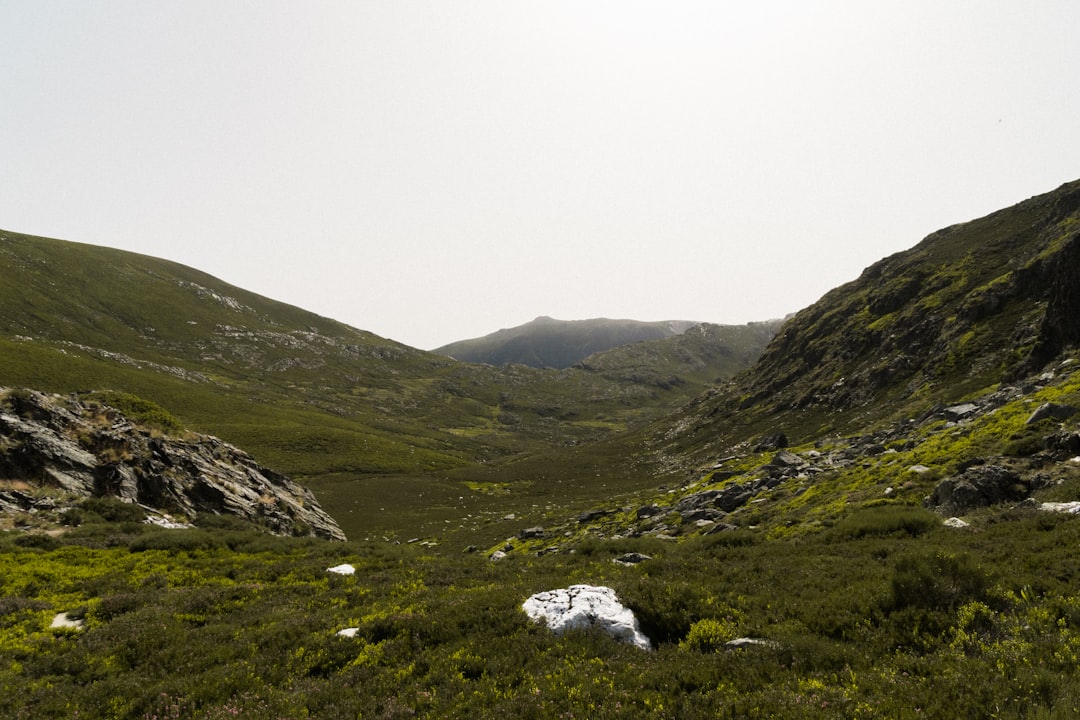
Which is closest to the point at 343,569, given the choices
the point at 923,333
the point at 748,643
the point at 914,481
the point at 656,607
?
the point at 656,607

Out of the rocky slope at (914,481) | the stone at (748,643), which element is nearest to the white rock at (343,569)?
the rocky slope at (914,481)

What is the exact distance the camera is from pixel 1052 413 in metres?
25.9

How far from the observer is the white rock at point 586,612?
13.0 meters

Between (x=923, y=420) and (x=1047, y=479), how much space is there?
31.8m

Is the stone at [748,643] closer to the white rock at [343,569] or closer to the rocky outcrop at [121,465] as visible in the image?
the white rock at [343,569]

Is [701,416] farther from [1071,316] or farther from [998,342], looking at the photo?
[1071,316]

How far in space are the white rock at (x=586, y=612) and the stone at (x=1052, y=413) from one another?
28804 mm

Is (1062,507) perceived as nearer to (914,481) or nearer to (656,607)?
(914,481)

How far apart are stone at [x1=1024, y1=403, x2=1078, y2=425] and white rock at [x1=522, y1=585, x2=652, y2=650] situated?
94.5 ft

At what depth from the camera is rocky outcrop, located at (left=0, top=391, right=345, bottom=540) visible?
106 feet

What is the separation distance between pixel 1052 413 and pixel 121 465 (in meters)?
64.3

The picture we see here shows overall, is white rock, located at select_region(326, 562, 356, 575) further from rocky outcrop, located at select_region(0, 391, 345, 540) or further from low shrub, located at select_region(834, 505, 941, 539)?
low shrub, located at select_region(834, 505, 941, 539)

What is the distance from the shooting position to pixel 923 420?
152 feet

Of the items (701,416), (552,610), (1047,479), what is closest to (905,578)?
(552,610)
